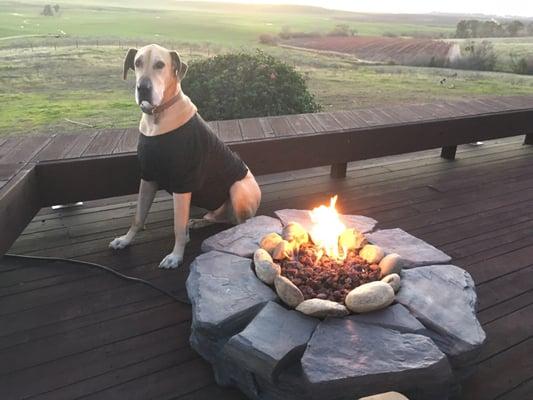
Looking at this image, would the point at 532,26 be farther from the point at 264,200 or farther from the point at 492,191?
the point at 264,200

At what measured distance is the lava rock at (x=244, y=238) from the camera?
6.40 ft

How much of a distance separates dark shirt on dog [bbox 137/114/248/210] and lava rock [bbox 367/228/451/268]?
905 mm

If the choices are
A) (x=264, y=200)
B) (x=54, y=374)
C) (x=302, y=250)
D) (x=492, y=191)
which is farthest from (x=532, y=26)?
(x=54, y=374)

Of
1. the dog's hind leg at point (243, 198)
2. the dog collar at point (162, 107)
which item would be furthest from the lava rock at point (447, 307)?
the dog collar at point (162, 107)

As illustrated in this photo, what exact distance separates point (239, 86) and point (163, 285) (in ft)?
8.67

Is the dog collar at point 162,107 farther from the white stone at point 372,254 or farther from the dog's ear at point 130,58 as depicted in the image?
the white stone at point 372,254

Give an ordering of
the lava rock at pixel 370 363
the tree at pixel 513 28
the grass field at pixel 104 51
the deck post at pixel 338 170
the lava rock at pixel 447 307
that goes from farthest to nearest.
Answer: the tree at pixel 513 28 → the grass field at pixel 104 51 → the deck post at pixel 338 170 → the lava rock at pixel 447 307 → the lava rock at pixel 370 363

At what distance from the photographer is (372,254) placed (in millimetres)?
1855

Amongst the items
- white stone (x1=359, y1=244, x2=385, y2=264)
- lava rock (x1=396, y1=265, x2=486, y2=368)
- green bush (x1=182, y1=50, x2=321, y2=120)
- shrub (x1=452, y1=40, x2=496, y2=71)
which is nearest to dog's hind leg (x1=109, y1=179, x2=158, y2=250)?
white stone (x1=359, y1=244, x2=385, y2=264)

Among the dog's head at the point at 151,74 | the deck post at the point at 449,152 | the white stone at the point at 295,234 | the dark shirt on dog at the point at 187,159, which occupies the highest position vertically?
the dog's head at the point at 151,74

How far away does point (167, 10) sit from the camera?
17.7ft

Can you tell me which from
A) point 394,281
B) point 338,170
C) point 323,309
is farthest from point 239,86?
point 323,309

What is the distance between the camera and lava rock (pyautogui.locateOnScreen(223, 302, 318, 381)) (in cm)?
139

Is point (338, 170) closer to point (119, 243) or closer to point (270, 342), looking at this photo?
point (119, 243)
